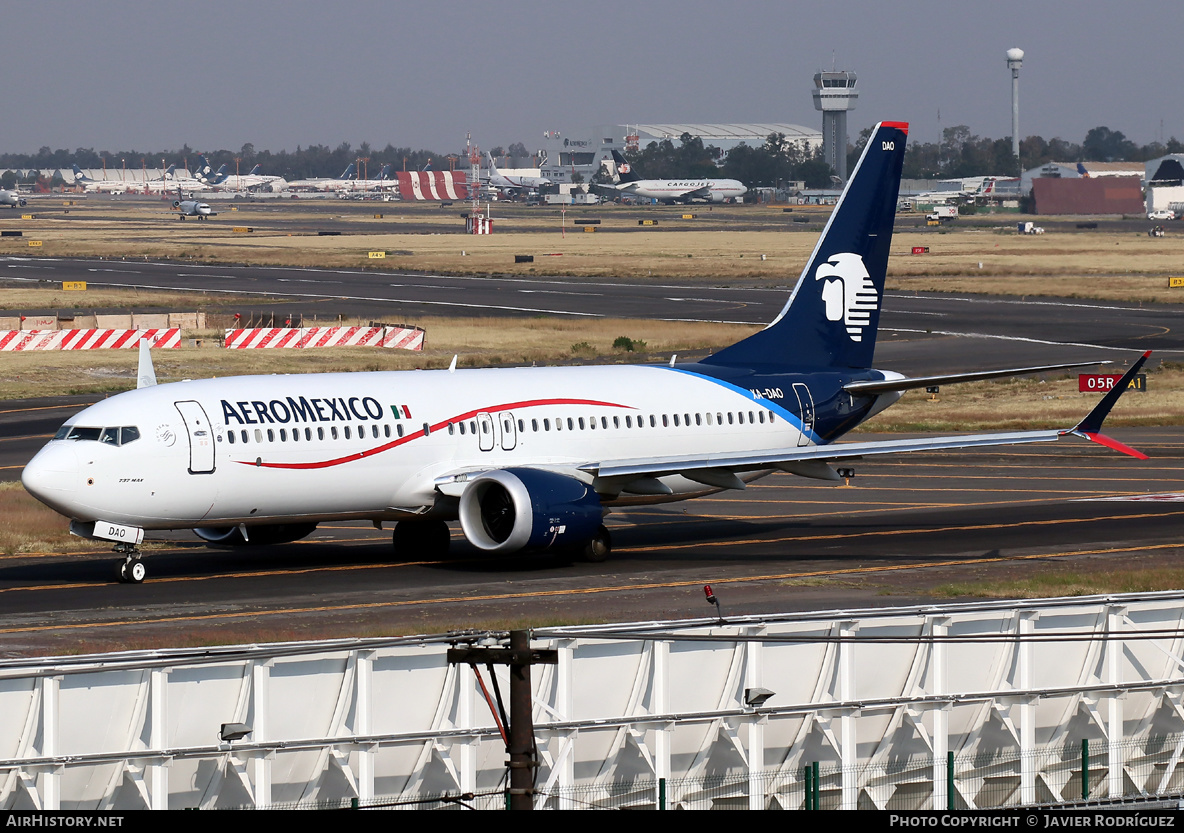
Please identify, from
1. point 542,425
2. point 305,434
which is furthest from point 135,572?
point 542,425

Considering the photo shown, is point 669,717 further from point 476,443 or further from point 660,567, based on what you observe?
point 476,443

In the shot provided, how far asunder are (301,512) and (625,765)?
18.2 metres

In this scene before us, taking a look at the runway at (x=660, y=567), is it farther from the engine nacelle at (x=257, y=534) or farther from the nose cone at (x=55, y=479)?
the nose cone at (x=55, y=479)

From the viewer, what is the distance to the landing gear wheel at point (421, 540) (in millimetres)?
41750

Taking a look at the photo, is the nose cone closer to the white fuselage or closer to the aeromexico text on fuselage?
the white fuselage

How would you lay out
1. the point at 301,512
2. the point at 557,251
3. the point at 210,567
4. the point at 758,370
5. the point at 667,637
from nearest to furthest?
1. the point at 667,637
2. the point at 301,512
3. the point at 210,567
4. the point at 758,370
5. the point at 557,251

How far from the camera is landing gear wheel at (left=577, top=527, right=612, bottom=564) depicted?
40.3 m

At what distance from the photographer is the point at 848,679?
22578mm

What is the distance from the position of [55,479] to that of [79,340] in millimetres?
56218

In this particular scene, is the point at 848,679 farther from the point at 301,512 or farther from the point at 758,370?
the point at 758,370

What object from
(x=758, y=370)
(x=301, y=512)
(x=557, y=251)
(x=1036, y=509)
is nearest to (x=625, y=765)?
(x=301, y=512)

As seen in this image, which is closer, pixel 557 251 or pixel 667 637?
pixel 667 637

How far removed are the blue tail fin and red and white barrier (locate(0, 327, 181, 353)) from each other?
50818 millimetres

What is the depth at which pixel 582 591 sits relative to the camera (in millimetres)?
36500
